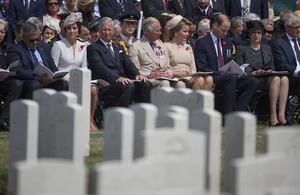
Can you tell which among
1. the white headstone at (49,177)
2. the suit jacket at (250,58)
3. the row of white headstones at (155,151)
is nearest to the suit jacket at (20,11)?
the suit jacket at (250,58)

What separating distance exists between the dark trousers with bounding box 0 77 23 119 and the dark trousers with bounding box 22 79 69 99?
102 millimetres

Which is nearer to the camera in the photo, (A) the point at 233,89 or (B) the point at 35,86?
(B) the point at 35,86

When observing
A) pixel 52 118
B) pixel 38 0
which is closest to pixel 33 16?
pixel 38 0

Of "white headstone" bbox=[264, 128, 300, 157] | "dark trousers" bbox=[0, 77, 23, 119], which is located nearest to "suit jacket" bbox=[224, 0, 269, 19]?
"dark trousers" bbox=[0, 77, 23, 119]

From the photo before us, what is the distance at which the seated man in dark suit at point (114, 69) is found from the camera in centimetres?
905

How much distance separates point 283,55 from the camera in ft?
34.2

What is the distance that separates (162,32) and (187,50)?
61cm

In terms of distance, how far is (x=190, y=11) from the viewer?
40.6ft

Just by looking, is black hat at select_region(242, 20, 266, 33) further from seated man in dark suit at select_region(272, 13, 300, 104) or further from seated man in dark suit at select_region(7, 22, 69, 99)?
seated man in dark suit at select_region(7, 22, 69, 99)

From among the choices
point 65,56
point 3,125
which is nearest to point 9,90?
point 3,125

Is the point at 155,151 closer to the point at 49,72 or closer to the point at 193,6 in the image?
the point at 49,72

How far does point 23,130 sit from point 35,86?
433 cm

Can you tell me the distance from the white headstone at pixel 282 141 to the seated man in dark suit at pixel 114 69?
5.51 meters

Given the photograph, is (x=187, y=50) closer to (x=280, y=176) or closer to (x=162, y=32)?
(x=162, y=32)
